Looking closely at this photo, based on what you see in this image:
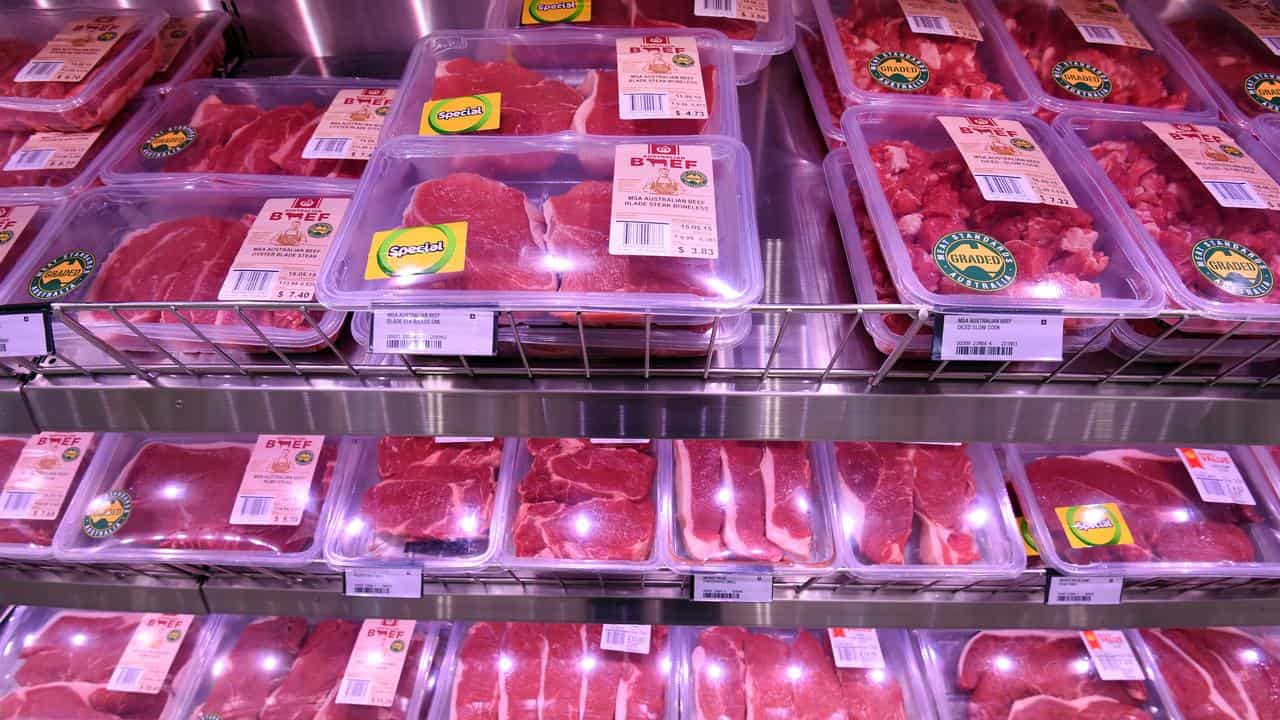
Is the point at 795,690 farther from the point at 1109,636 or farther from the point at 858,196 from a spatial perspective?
the point at 858,196

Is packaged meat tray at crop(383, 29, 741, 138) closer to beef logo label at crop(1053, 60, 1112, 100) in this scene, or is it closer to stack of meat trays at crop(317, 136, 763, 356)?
stack of meat trays at crop(317, 136, 763, 356)

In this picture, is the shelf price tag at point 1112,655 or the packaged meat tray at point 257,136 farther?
the shelf price tag at point 1112,655

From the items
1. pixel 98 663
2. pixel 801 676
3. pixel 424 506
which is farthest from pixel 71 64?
pixel 801 676


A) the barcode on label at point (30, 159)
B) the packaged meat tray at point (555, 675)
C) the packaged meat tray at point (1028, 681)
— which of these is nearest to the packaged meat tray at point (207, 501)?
the packaged meat tray at point (555, 675)

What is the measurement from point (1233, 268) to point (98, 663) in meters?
2.53

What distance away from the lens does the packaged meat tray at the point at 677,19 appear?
5.05 ft

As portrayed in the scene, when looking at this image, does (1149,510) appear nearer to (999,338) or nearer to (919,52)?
(999,338)

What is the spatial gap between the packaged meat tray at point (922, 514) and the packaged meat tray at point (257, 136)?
1.21m

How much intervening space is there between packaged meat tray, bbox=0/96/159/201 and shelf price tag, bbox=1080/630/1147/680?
249 cm

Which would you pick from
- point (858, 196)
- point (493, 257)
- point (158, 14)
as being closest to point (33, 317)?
point (493, 257)

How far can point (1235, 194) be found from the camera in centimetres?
118

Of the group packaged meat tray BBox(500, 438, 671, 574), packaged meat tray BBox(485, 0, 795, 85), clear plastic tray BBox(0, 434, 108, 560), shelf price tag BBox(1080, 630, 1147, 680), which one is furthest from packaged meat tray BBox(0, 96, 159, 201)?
shelf price tag BBox(1080, 630, 1147, 680)

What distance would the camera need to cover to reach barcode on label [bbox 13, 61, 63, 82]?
144cm

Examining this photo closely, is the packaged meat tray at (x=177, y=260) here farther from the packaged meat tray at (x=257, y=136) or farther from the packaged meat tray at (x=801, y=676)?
the packaged meat tray at (x=801, y=676)
